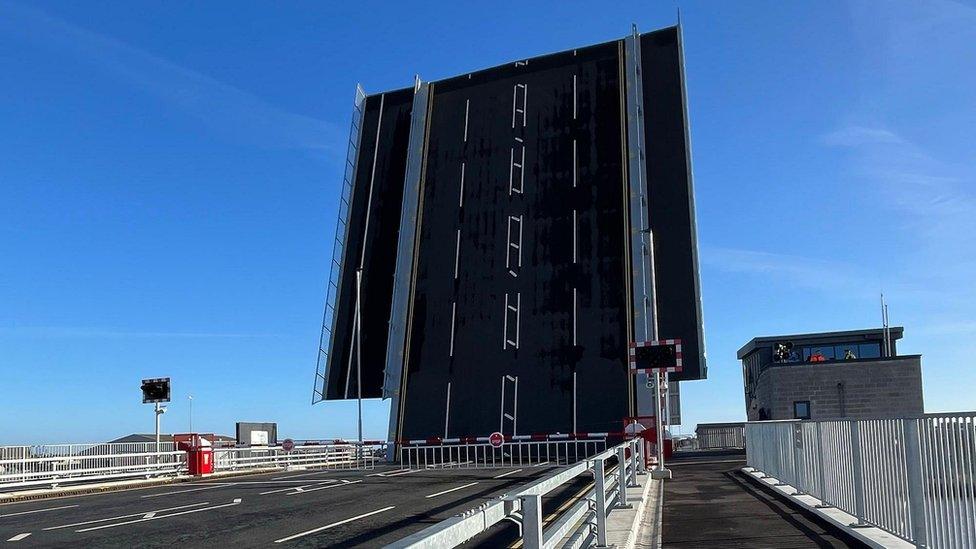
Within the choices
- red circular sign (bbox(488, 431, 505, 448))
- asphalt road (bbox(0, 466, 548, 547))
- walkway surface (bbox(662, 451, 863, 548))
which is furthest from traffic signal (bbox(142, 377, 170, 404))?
walkway surface (bbox(662, 451, 863, 548))

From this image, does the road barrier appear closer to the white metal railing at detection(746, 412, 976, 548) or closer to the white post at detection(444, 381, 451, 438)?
the white post at detection(444, 381, 451, 438)

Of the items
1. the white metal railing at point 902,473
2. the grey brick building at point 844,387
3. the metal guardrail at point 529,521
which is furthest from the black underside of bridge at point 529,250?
the metal guardrail at point 529,521

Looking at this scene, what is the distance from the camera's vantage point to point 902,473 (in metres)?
Result: 7.99

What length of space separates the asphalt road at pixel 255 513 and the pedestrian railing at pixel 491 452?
6.10 meters

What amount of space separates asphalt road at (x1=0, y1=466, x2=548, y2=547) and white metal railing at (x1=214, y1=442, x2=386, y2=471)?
9.08 meters

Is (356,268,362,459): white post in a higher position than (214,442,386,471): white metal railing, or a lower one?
higher

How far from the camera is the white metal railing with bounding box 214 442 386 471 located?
30281 mm

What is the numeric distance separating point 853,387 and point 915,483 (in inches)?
1099

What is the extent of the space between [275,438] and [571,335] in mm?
21972

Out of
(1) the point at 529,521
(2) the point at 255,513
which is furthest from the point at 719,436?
(1) the point at 529,521

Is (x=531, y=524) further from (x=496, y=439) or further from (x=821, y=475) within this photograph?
(x=496, y=439)

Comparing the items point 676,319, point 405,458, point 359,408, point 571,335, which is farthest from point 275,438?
point 676,319

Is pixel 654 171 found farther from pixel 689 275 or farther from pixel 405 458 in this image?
pixel 405 458

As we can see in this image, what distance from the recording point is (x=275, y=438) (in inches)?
1732
